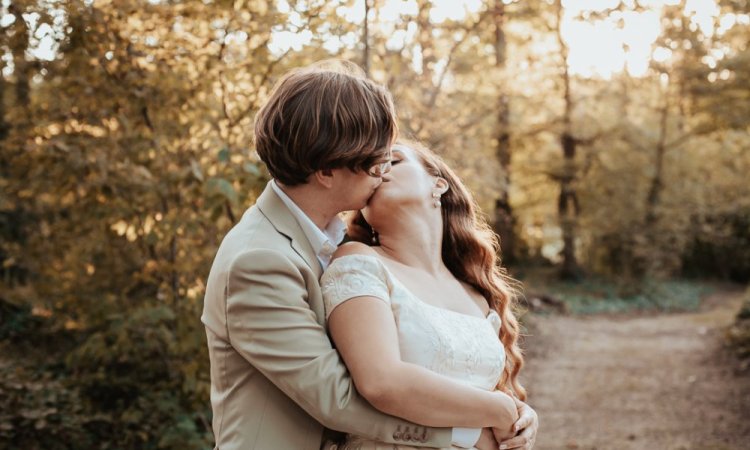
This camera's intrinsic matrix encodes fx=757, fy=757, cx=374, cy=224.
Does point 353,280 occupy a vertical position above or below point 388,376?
above

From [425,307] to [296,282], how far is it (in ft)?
1.57

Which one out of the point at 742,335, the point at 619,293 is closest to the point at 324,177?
the point at 742,335

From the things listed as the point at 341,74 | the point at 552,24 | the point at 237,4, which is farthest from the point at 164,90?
the point at 552,24

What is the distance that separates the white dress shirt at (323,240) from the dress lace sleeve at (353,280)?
55 mm

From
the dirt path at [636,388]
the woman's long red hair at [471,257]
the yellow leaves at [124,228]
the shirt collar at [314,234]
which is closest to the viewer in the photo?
the shirt collar at [314,234]

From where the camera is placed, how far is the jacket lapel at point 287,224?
199 cm

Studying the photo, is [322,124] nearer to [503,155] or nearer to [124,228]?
[124,228]

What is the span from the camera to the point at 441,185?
8.59 ft

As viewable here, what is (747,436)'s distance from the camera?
23.6 ft

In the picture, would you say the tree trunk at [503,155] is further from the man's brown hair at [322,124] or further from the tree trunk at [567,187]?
the man's brown hair at [322,124]

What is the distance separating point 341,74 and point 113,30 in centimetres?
274

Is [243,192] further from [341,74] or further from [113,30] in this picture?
[341,74]

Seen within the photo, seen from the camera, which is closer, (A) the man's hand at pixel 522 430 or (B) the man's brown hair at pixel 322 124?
(B) the man's brown hair at pixel 322 124

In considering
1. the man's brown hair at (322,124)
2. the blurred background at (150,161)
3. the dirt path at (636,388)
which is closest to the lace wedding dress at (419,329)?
the man's brown hair at (322,124)
